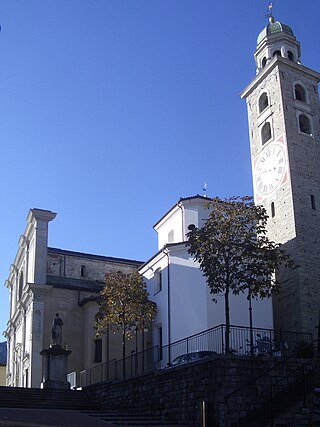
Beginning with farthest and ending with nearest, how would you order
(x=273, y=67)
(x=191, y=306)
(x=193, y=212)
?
(x=273, y=67)
(x=193, y=212)
(x=191, y=306)

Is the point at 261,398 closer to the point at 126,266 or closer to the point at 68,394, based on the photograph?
the point at 68,394

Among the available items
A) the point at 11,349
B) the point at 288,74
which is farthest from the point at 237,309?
the point at 11,349

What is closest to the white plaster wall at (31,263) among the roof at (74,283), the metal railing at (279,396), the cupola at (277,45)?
the roof at (74,283)

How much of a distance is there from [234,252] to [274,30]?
75.1 ft

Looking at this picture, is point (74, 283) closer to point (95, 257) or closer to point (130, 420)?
point (95, 257)

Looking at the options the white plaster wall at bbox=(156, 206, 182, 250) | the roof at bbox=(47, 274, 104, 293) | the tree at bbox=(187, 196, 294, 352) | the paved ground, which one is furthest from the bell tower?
Answer: the paved ground

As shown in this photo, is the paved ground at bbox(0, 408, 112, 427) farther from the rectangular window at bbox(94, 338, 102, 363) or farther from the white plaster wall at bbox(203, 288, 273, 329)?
the rectangular window at bbox(94, 338, 102, 363)

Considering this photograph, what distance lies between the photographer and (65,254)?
130 feet

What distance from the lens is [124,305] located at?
96.4 ft

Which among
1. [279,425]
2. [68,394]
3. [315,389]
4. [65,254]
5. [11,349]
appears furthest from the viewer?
[11,349]

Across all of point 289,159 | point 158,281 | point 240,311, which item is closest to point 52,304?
point 158,281

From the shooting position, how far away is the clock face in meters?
34.5

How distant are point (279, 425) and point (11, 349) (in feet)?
97.9

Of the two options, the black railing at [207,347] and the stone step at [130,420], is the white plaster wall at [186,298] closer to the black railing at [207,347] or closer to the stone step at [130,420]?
the black railing at [207,347]
